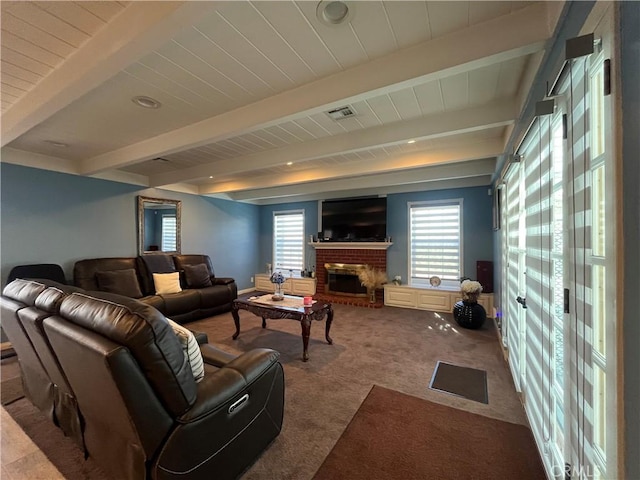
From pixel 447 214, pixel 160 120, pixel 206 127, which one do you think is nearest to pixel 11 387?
pixel 160 120

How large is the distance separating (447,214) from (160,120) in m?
4.92

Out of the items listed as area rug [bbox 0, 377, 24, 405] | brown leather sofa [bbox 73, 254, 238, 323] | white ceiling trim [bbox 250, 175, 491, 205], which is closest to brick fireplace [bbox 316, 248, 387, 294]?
white ceiling trim [bbox 250, 175, 491, 205]

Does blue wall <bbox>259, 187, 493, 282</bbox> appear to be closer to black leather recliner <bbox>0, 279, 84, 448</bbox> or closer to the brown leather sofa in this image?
the brown leather sofa

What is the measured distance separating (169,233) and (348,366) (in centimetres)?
440

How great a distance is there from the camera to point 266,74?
1.87 m

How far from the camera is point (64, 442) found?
71.2 inches

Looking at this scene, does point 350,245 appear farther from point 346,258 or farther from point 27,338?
point 27,338

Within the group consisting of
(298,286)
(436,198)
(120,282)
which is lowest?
(298,286)

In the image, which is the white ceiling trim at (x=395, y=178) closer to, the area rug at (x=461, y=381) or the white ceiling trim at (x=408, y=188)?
the white ceiling trim at (x=408, y=188)

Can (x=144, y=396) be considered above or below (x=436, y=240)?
below

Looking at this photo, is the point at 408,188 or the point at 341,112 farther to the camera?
the point at 408,188

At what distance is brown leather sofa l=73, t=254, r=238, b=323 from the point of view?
156 inches

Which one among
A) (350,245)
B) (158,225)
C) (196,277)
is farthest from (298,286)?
(158,225)

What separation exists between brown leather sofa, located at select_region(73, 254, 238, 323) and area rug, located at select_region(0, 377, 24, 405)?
146cm
